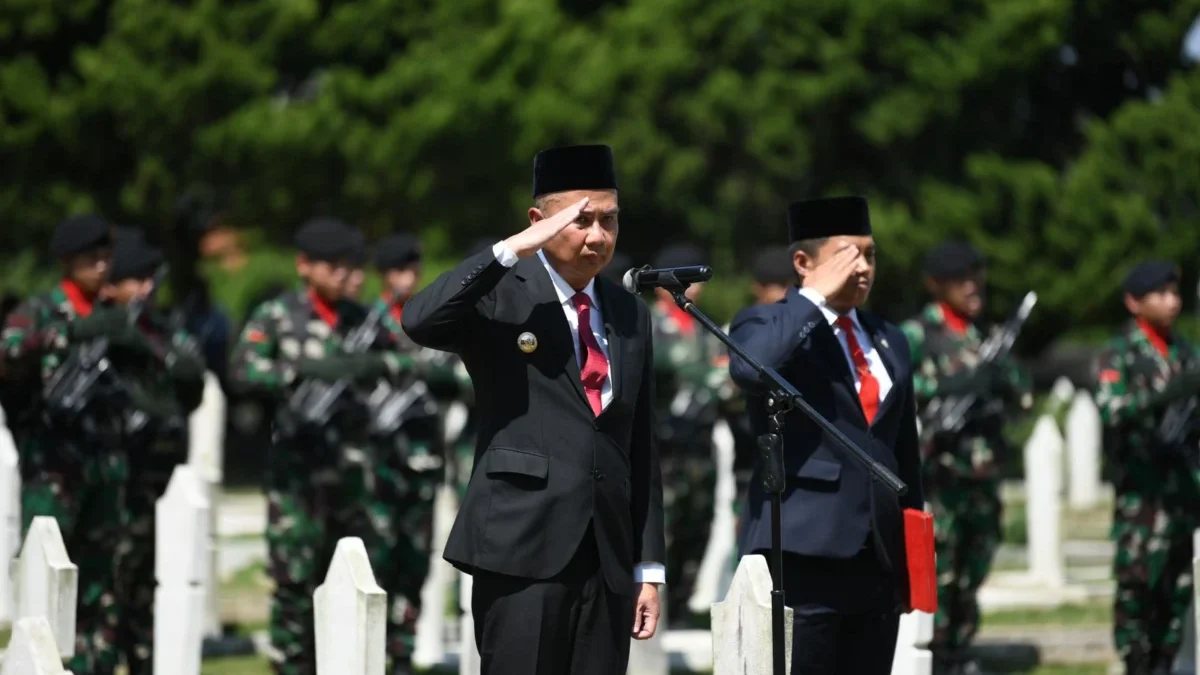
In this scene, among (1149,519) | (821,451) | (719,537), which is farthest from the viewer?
(719,537)

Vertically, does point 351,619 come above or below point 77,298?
below

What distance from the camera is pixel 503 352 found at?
17.7 ft

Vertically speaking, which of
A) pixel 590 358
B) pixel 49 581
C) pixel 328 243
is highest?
pixel 328 243

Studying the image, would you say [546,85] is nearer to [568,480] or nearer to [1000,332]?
[1000,332]

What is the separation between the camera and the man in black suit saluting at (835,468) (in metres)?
6.07

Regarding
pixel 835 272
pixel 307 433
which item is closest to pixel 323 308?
pixel 307 433

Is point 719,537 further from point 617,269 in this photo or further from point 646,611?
point 646,611

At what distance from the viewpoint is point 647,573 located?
5555 mm

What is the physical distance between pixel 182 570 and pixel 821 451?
3206 millimetres

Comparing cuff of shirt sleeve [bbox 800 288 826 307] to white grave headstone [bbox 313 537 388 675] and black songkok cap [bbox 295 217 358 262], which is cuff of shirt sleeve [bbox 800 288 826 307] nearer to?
white grave headstone [bbox 313 537 388 675]

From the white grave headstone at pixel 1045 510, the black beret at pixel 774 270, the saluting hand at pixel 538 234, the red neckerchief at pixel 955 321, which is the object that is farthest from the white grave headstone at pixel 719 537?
the saluting hand at pixel 538 234

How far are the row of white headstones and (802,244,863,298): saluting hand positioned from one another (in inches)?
37.0

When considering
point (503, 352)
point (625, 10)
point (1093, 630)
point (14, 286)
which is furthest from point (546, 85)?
point (503, 352)

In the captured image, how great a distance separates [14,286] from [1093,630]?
11116mm
